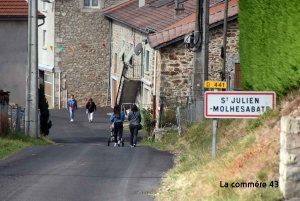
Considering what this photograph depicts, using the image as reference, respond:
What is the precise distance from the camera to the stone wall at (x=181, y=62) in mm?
27734

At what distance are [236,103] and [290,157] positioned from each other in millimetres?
2791

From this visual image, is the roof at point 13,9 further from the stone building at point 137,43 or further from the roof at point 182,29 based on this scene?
the stone building at point 137,43

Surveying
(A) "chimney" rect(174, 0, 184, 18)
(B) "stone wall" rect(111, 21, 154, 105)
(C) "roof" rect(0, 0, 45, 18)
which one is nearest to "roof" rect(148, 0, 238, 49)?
(B) "stone wall" rect(111, 21, 154, 105)

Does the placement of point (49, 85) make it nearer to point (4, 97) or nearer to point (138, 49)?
point (138, 49)

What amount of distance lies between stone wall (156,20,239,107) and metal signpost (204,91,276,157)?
54.3 feet

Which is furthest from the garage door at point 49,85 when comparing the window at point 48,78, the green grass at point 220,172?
the green grass at point 220,172

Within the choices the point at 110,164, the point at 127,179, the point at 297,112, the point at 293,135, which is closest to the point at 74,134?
the point at 110,164

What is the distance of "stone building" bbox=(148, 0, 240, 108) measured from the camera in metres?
27.5

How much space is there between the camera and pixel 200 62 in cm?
2127

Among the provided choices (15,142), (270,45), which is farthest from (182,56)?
(270,45)

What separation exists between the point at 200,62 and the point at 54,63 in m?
21.9

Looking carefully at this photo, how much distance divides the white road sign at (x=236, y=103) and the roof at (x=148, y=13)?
21237mm

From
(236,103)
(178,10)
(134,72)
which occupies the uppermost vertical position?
(178,10)

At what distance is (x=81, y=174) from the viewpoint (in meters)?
→ 12.7
